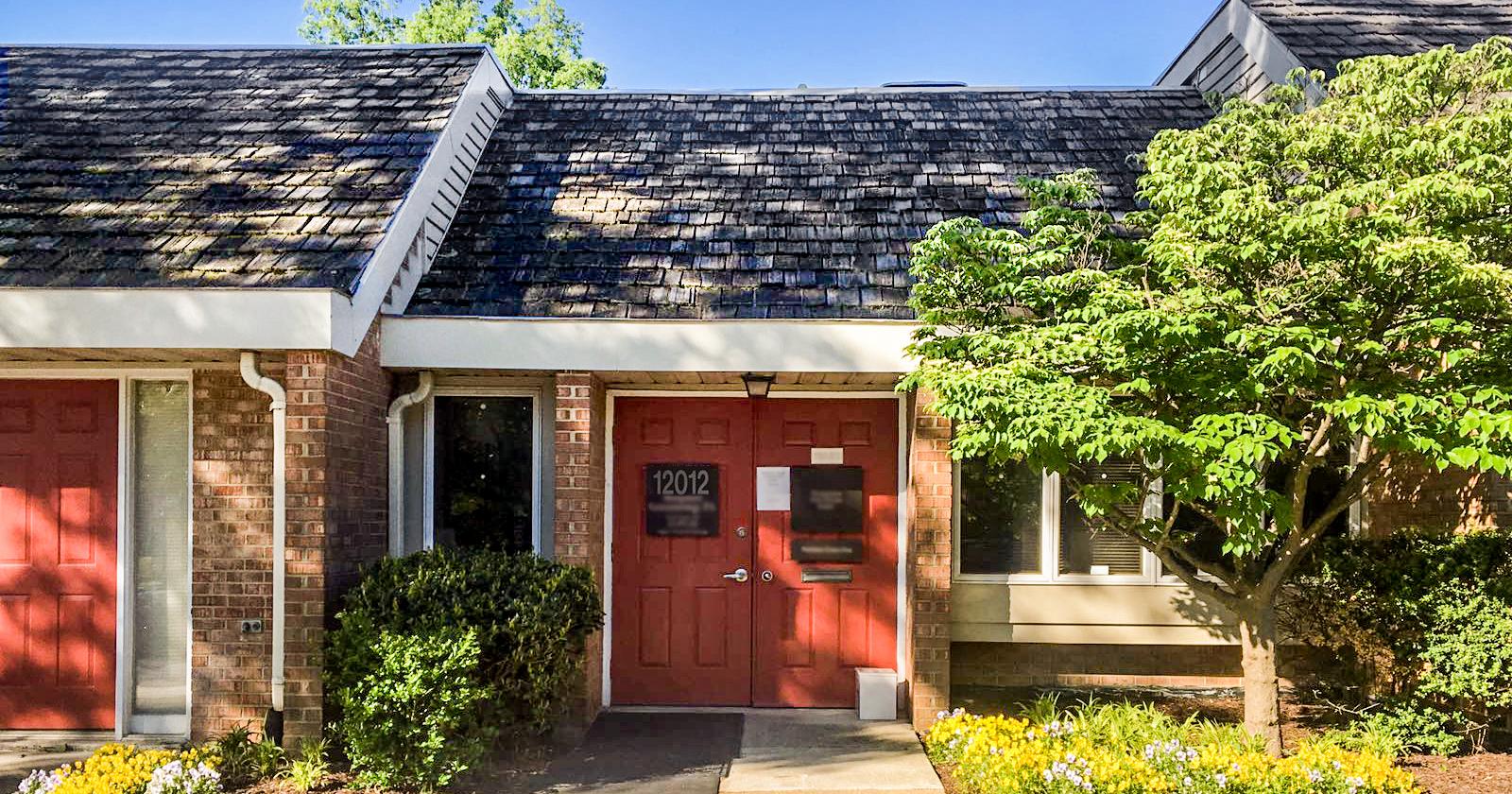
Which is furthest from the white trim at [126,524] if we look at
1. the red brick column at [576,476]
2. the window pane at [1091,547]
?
the window pane at [1091,547]

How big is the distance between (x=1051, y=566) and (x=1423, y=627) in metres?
2.41

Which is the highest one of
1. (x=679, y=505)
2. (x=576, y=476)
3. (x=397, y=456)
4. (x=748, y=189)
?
(x=748, y=189)

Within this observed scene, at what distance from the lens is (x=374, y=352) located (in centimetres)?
764

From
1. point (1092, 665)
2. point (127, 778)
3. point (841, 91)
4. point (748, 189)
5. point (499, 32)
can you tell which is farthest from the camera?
point (499, 32)

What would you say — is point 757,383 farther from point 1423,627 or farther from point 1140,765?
point 1423,627

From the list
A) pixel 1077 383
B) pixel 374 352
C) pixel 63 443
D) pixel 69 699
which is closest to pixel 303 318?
pixel 374 352

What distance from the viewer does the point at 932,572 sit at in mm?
7742

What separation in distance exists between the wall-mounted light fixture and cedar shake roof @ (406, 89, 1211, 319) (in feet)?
1.88

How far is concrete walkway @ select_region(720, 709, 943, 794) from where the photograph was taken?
6.54 m

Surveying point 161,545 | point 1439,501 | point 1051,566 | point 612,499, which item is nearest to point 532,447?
point 612,499

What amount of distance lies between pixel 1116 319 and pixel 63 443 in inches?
268

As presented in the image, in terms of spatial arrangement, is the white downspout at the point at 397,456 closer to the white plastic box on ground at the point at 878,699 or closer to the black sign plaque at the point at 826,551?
the black sign plaque at the point at 826,551

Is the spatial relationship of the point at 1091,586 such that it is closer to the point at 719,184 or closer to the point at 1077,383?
the point at 1077,383

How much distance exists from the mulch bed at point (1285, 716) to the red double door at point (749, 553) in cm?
86
